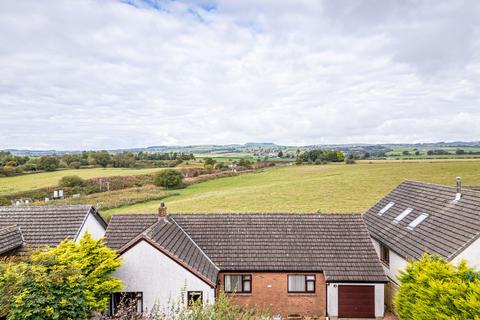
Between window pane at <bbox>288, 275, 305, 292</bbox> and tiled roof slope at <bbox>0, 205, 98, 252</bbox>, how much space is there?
1172 centimetres

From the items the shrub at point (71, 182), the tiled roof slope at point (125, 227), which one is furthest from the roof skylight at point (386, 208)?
the shrub at point (71, 182)

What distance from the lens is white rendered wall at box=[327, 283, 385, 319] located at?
1773 cm

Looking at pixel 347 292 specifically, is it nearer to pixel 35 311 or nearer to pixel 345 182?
pixel 35 311

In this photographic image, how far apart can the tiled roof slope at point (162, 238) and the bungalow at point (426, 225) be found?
365 inches

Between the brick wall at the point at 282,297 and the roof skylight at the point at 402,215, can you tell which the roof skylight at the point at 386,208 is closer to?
the roof skylight at the point at 402,215

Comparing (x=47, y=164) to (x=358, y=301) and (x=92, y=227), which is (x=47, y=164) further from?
(x=358, y=301)

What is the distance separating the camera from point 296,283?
1834cm

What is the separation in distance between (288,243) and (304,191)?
129 ft

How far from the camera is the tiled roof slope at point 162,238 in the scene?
631 inches

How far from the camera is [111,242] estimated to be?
18.4 meters

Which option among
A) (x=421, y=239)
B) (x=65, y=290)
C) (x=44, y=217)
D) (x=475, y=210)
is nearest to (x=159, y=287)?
(x=65, y=290)

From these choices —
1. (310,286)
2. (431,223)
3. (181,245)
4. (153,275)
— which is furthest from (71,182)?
(431,223)

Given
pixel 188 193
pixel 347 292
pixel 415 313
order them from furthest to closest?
pixel 188 193
pixel 347 292
pixel 415 313

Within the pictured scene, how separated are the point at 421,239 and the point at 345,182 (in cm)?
4484
